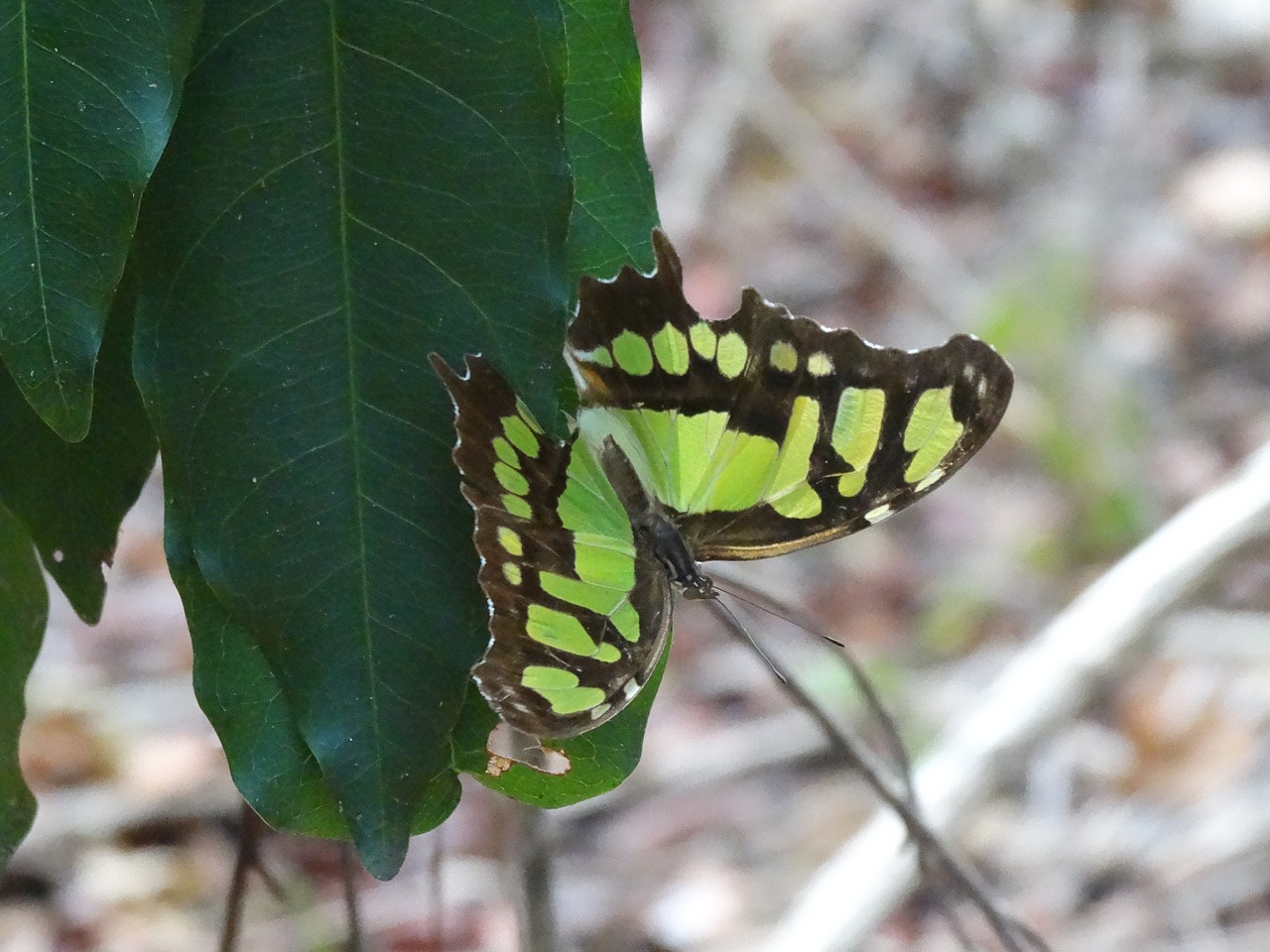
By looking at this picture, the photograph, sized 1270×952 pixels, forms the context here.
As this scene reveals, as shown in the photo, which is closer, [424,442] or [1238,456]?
[424,442]

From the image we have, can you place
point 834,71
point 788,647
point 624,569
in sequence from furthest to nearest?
point 834,71
point 788,647
point 624,569

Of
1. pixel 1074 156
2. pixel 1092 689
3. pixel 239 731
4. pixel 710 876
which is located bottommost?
pixel 710 876

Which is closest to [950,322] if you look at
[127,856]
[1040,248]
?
[1040,248]

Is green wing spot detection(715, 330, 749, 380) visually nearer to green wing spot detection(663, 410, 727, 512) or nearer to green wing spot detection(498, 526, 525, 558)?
green wing spot detection(663, 410, 727, 512)

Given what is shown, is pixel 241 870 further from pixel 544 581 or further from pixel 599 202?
pixel 599 202

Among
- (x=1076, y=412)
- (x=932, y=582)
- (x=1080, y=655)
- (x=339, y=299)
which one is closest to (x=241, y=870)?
(x=339, y=299)

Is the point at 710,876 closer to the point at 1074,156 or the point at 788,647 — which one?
the point at 788,647

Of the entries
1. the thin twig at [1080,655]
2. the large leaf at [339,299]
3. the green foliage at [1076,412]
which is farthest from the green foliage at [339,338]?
the green foliage at [1076,412]

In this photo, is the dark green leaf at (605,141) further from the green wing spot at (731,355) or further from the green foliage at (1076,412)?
the green foliage at (1076,412)
